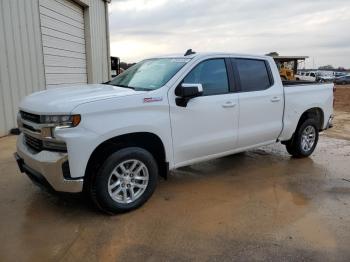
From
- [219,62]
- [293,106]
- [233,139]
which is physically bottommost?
[233,139]

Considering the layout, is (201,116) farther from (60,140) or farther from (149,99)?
(60,140)

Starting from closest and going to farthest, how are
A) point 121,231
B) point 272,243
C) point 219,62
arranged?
1. point 272,243
2. point 121,231
3. point 219,62

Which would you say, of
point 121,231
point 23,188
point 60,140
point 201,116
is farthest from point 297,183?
point 23,188

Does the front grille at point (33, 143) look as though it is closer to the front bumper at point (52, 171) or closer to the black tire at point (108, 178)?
the front bumper at point (52, 171)

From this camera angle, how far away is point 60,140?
3.56m

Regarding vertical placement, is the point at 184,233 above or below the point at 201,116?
below

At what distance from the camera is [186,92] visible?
4.24 metres

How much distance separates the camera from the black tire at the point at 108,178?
383cm

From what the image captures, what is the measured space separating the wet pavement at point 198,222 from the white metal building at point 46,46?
3078mm

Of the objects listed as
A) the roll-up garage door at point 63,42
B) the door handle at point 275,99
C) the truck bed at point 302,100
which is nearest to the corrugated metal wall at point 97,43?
the roll-up garage door at point 63,42

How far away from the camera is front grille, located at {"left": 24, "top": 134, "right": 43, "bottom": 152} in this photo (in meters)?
3.86

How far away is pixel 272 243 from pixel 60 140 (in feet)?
7.54

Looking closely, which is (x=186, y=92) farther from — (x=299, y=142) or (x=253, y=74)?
(x=299, y=142)

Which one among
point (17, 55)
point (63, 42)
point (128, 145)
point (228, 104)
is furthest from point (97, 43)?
point (128, 145)
